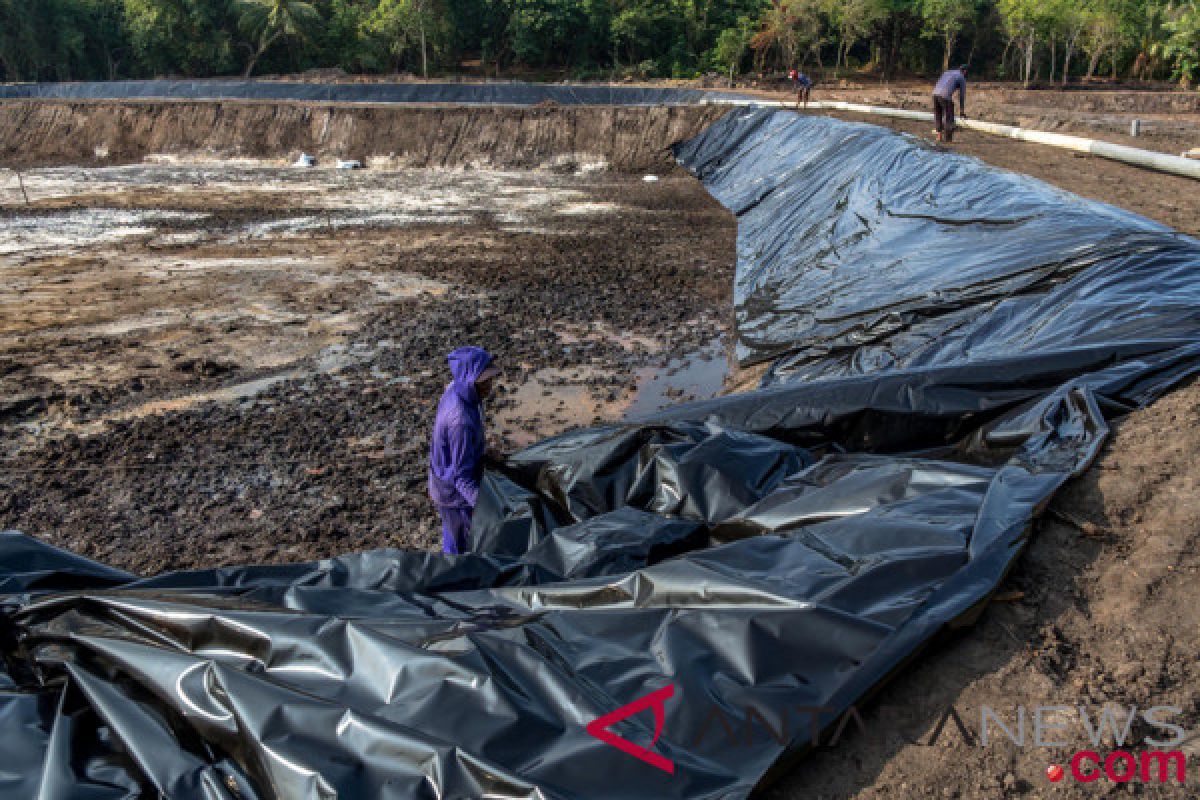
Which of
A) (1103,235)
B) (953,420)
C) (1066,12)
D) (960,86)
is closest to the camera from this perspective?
(953,420)

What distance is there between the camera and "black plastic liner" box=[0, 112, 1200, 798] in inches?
79.3

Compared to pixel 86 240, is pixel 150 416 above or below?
below

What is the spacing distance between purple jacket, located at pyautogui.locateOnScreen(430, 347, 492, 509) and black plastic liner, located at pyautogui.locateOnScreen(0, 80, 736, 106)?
2636cm

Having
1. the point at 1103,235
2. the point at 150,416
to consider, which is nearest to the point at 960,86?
the point at 1103,235

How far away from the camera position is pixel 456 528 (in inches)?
167

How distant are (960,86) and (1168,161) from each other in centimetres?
388

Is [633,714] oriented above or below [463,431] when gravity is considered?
below

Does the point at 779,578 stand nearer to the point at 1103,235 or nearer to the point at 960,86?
the point at 1103,235

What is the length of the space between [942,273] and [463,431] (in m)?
4.60

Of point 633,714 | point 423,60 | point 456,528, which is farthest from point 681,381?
point 423,60

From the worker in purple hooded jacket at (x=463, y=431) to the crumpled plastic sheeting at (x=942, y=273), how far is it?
2967 millimetres

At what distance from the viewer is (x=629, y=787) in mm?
1952

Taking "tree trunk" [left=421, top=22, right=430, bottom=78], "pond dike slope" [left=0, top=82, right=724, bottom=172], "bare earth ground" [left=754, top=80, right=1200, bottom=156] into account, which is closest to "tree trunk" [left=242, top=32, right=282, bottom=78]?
"tree trunk" [left=421, top=22, right=430, bottom=78]

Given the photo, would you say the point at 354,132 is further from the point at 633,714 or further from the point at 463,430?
the point at 633,714
